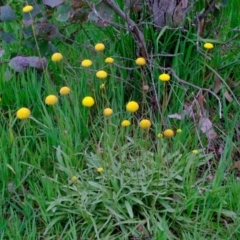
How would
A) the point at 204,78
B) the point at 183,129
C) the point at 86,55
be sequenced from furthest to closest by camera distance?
the point at 86,55, the point at 204,78, the point at 183,129

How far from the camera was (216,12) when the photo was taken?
9.74ft

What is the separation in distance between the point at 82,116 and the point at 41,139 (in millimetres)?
222

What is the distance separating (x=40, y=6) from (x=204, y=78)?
900mm

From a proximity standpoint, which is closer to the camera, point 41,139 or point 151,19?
point 41,139

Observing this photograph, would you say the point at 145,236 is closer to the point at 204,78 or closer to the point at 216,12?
the point at 204,78

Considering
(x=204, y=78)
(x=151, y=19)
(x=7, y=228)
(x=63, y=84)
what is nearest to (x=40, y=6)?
Result: (x=63, y=84)

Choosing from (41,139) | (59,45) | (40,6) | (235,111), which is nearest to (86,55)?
(59,45)

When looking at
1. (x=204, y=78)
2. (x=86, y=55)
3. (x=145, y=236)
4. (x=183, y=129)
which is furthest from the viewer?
(x=86, y=55)

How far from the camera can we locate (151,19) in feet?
9.77

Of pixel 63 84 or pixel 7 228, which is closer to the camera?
pixel 7 228

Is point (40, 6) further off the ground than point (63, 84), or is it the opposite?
point (40, 6)

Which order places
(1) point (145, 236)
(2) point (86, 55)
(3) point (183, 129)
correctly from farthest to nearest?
(2) point (86, 55), (3) point (183, 129), (1) point (145, 236)

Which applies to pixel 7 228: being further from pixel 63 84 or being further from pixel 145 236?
pixel 63 84

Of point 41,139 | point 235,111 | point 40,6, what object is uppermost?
point 40,6
